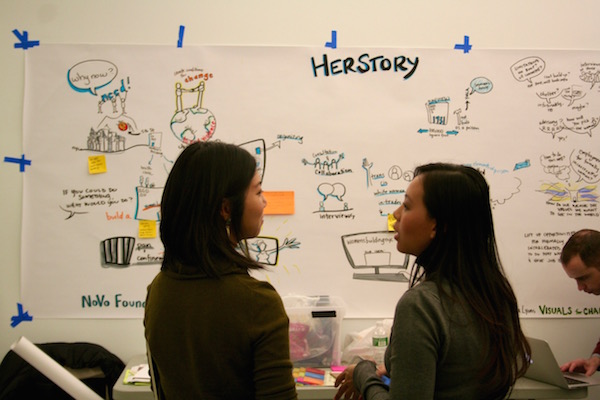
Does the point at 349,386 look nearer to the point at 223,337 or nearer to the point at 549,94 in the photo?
the point at 223,337

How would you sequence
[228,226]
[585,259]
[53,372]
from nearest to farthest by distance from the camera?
[228,226]
[53,372]
[585,259]

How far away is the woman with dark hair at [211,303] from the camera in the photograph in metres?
0.98

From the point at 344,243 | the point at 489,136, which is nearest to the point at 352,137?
the point at 344,243

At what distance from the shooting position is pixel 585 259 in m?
2.23

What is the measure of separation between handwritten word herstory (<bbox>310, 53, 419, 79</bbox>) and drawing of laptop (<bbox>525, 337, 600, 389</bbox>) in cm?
142

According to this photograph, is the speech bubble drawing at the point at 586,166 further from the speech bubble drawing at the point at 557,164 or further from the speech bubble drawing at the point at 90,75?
the speech bubble drawing at the point at 90,75

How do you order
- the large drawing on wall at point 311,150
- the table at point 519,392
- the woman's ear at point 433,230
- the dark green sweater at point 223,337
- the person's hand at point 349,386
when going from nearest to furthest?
the dark green sweater at point 223,337 → the woman's ear at point 433,230 → the person's hand at point 349,386 → the table at point 519,392 → the large drawing on wall at point 311,150

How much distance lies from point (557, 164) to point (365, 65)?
113cm

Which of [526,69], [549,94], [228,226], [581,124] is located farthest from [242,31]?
[581,124]

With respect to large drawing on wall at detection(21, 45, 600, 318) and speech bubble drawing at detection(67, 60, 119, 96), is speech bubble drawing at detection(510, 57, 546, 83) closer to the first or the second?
large drawing on wall at detection(21, 45, 600, 318)

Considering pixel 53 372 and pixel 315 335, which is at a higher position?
pixel 53 372

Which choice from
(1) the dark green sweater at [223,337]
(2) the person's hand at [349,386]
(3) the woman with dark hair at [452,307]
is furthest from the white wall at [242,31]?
(1) the dark green sweater at [223,337]

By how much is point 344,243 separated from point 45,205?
1523 millimetres

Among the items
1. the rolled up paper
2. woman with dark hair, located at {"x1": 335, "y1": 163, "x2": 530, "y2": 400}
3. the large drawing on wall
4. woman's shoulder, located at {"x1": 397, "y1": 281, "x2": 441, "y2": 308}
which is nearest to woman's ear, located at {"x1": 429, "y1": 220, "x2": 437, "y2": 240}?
woman with dark hair, located at {"x1": 335, "y1": 163, "x2": 530, "y2": 400}
